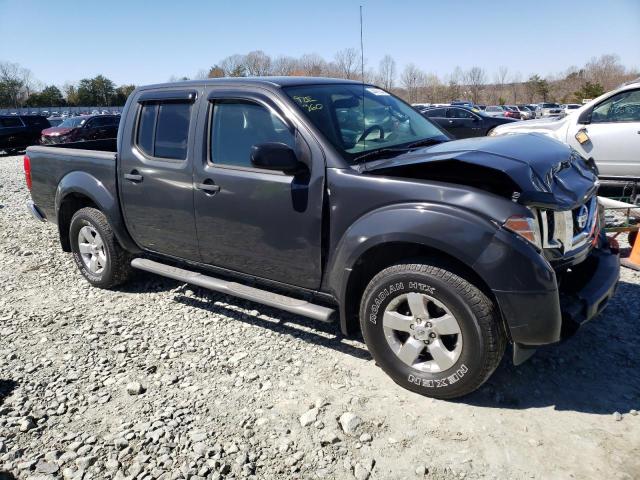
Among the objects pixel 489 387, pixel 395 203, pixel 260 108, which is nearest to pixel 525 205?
pixel 395 203

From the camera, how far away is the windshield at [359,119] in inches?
141

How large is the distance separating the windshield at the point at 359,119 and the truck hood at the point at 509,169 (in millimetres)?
305

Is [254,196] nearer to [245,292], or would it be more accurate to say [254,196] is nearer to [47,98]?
[245,292]

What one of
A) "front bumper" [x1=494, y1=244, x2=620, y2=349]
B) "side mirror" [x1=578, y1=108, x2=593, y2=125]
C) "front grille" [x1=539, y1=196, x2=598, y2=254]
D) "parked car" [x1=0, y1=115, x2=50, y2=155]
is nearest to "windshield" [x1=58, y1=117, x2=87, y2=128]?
"parked car" [x1=0, y1=115, x2=50, y2=155]

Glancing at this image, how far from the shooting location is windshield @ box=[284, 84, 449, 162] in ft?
11.7

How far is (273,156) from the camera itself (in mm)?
3279

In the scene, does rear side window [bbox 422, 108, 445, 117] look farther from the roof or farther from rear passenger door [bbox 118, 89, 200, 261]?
rear passenger door [bbox 118, 89, 200, 261]

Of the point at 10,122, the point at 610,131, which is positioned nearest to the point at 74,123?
the point at 10,122

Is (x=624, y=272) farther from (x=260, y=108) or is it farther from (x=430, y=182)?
(x=260, y=108)

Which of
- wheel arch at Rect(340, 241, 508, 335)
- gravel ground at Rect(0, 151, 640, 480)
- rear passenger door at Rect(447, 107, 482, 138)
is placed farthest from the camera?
rear passenger door at Rect(447, 107, 482, 138)

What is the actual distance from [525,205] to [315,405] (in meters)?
1.68

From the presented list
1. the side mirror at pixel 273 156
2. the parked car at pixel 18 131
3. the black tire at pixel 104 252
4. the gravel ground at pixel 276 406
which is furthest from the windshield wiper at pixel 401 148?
the parked car at pixel 18 131

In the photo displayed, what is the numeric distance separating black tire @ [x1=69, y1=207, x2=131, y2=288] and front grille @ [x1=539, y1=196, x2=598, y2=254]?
149 inches

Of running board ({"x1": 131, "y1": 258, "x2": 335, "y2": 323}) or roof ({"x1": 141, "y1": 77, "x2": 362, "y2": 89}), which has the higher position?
roof ({"x1": 141, "y1": 77, "x2": 362, "y2": 89})
